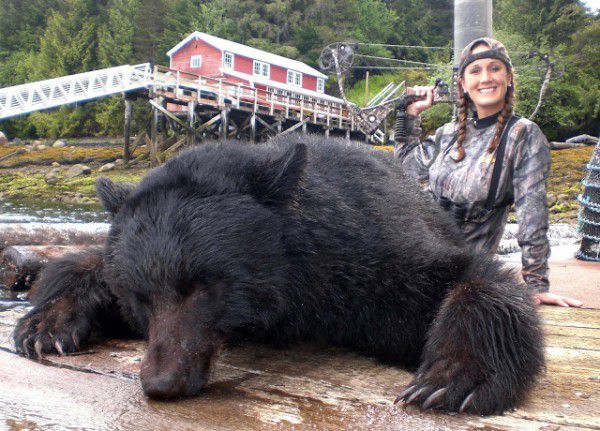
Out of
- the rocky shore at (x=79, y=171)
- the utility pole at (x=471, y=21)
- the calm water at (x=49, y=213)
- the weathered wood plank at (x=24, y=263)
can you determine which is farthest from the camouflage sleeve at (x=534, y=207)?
the calm water at (x=49, y=213)

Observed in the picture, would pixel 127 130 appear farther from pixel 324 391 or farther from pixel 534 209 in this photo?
pixel 324 391

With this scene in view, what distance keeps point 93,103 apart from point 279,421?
1843 inches

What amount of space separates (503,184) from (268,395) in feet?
7.15

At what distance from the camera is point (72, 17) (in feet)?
162

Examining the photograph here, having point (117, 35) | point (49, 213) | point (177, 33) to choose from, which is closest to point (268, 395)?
point (49, 213)

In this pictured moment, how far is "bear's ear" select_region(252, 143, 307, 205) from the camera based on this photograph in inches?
→ 75.4

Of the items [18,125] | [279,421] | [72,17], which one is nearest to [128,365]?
[279,421]

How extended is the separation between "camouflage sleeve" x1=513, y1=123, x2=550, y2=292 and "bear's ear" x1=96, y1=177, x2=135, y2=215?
7.01ft

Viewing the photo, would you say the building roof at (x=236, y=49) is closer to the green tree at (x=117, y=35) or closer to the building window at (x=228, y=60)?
the building window at (x=228, y=60)

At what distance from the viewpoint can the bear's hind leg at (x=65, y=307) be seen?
223 centimetres

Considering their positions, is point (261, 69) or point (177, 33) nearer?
point (261, 69)

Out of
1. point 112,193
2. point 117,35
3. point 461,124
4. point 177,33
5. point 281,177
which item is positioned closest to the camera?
point 281,177

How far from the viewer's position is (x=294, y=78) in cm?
4119

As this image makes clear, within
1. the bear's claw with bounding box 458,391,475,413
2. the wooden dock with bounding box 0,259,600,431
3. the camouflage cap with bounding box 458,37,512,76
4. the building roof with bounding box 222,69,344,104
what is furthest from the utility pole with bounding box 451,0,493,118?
the building roof with bounding box 222,69,344,104
